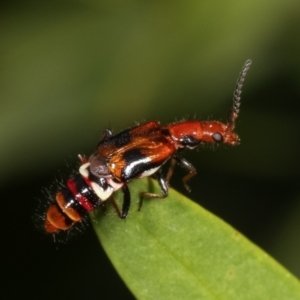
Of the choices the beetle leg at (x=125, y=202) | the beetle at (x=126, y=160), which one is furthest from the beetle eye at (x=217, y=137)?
the beetle leg at (x=125, y=202)

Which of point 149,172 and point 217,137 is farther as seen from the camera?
point 217,137

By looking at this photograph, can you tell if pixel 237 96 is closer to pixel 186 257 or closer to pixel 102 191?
pixel 102 191

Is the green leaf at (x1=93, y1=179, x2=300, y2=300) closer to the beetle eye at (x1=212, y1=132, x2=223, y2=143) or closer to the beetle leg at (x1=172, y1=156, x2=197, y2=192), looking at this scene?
the beetle leg at (x1=172, y1=156, x2=197, y2=192)

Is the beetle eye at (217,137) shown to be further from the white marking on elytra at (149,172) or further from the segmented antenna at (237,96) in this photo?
the white marking on elytra at (149,172)

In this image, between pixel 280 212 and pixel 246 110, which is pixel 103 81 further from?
pixel 280 212

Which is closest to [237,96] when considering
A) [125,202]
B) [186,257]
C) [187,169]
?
[187,169]

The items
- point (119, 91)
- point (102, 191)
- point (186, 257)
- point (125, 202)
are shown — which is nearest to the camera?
point (186, 257)
